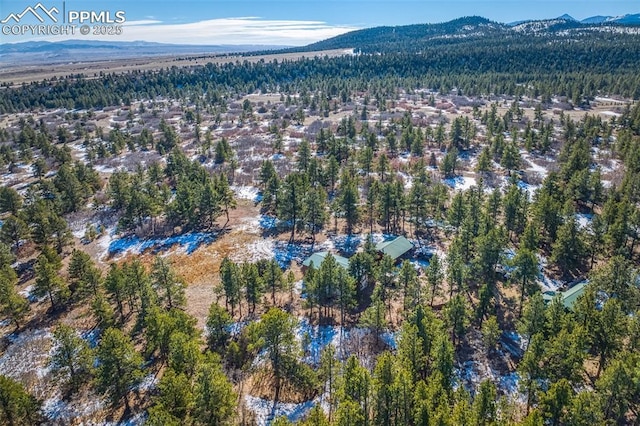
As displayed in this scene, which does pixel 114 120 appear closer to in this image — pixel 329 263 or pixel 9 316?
pixel 9 316

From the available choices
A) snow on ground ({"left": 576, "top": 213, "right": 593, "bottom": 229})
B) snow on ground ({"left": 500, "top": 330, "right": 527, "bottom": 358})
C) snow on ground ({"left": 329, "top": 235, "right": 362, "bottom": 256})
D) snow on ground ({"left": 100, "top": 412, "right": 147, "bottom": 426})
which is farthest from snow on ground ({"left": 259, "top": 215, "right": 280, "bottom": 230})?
snow on ground ({"left": 576, "top": 213, "right": 593, "bottom": 229})

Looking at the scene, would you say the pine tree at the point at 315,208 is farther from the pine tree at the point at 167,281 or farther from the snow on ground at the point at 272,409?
the snow on ground at the point at 272,409

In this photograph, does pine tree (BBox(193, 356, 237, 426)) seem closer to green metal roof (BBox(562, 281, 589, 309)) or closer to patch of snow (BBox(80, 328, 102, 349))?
patch of snow (BBox(80, 328, 102, 349))

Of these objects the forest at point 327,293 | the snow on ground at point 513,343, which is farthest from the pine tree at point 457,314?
the snow on ground at point 513,343

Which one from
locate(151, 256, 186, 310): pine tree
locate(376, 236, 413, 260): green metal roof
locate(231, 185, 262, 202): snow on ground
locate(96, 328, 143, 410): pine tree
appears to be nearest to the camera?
locate(96, 328, 143, 410): pine tree

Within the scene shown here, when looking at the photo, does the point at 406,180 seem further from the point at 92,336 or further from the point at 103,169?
the point at 103,169
